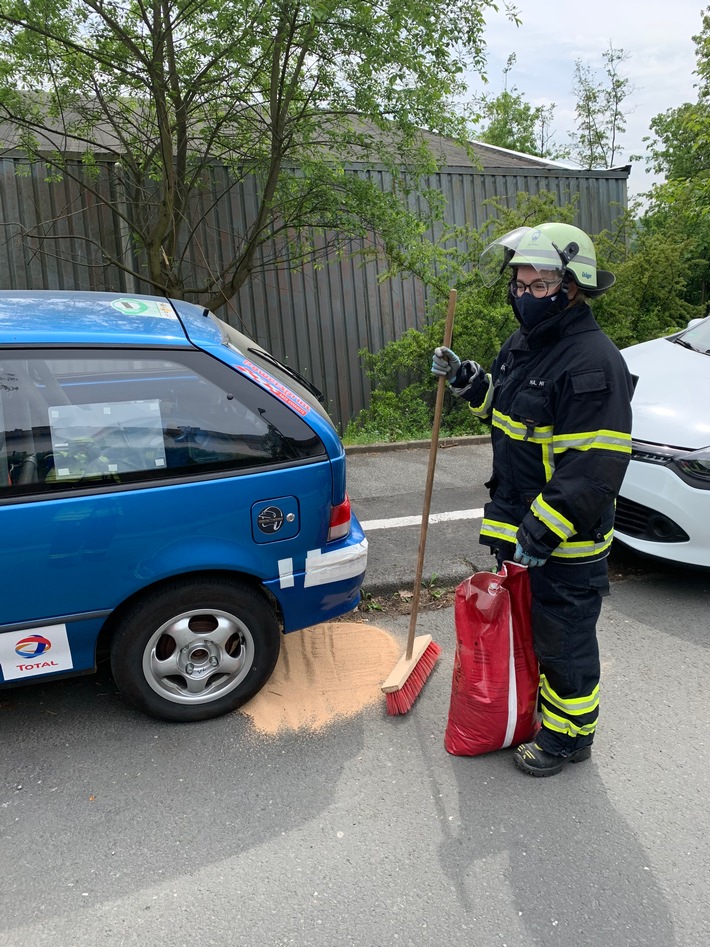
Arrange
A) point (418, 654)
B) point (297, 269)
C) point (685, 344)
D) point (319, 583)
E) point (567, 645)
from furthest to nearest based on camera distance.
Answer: point (297, 269) → point (685, 344) → point (418, 654) → point (319, 583) → point (567, 645)

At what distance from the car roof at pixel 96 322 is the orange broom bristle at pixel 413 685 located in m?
1.72

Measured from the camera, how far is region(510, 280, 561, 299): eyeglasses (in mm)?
2527

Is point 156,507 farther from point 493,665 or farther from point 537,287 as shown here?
point 537,287

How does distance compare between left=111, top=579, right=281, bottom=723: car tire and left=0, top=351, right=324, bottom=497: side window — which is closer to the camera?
left=0, top=351, right=324, bottom=497: side window

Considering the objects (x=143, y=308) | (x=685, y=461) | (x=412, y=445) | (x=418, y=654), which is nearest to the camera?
(x=143, y=308)

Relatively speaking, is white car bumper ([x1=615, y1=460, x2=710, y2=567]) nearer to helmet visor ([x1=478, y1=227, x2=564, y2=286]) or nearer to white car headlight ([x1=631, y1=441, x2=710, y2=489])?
white car headlight ([x1=631, y1=441, x2=710, y2=489])

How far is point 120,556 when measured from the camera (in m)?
2.71

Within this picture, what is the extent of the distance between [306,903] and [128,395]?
1895 mm

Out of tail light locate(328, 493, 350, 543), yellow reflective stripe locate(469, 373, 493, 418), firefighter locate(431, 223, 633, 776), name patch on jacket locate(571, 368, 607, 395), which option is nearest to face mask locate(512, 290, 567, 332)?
firefighter locate(431, 223, 633, 776)

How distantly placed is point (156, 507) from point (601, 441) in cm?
165

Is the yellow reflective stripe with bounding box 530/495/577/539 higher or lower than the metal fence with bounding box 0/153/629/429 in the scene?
lower

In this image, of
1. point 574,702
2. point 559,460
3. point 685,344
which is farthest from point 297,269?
point 574,702

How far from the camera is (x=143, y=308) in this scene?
3201 millimetres

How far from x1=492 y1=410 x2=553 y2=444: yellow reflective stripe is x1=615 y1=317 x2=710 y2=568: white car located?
1762mm
